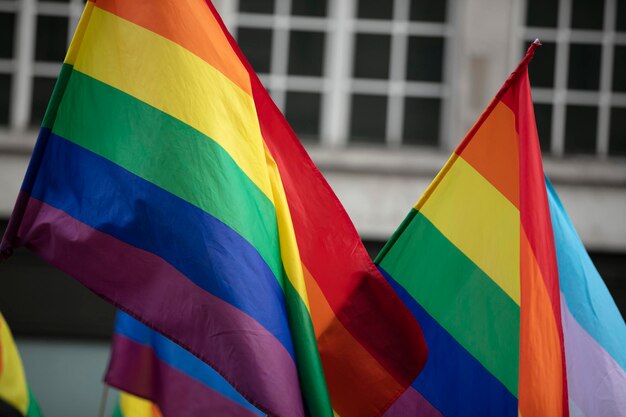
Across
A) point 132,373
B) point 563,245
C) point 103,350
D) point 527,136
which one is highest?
point 527,136

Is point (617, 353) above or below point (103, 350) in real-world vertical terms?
above

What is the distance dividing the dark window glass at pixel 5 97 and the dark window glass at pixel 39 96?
0.21m

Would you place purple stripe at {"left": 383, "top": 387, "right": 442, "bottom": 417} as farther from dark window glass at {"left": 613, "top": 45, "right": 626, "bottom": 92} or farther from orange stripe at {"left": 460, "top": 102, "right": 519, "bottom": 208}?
dark window glass at {"left": 613, "top": 45, "right": 626, "bottom": 92}

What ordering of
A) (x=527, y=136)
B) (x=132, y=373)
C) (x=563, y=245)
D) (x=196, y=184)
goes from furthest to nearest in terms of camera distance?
(x=132, y=373)
(x=563, y=245)
(x=527, y=136)
(x=196, y=184)

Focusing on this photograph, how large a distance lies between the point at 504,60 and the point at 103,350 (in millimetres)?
4152

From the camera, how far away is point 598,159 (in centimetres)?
930

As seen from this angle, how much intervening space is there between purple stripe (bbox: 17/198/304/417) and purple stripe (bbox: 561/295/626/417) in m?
1.46

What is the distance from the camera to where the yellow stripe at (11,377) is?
5855mm

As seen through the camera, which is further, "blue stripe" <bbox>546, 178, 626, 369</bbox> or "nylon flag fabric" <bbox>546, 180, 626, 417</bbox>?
"blue stripe" <bbox>546, 178, 626, 369</bbox>

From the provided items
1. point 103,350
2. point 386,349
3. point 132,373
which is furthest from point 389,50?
point 386,349

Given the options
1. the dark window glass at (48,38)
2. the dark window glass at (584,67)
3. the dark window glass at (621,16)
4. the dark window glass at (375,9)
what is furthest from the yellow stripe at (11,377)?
the dark window glass at (621,16)

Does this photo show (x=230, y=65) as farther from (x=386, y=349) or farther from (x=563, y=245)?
(x=563, y=245)

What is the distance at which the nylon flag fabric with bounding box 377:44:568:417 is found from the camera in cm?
429

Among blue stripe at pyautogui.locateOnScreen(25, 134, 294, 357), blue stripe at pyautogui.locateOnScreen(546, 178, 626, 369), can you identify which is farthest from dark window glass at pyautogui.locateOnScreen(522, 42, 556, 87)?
blue stripe at pyautogui.locateOnScreen(25, 134, 294, 357)
